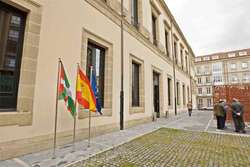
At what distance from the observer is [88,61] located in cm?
692

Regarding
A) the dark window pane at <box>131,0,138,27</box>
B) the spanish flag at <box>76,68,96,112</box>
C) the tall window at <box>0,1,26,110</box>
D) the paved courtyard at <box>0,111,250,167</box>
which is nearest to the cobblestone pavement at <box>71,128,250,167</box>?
the paved courtyard at <box>0,111,250,167</box>

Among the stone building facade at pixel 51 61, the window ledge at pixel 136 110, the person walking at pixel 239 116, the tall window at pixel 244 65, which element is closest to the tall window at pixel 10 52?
the stone building facade at pixel 51 61

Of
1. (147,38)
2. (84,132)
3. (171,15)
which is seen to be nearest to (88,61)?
(84,132)

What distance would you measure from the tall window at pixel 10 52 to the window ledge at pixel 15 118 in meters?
0.35

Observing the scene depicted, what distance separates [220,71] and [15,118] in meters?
56.7

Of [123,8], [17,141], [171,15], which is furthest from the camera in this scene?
[171,15]

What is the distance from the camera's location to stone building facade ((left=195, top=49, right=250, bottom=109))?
157 ft

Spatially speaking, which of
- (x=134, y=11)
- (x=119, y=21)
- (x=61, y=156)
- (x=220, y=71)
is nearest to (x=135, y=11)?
(x=134, y=11)

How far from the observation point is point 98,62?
24.8 ft

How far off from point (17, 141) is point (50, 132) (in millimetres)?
903

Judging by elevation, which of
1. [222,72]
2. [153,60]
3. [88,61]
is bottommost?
[88,61]

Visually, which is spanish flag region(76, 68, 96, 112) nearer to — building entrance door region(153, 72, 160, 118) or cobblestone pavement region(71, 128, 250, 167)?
cobblestone pavement region(71, 128, 250, 167)

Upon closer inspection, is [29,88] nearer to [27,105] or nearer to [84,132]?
[27,105]

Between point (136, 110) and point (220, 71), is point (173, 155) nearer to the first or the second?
point (136, 110)
